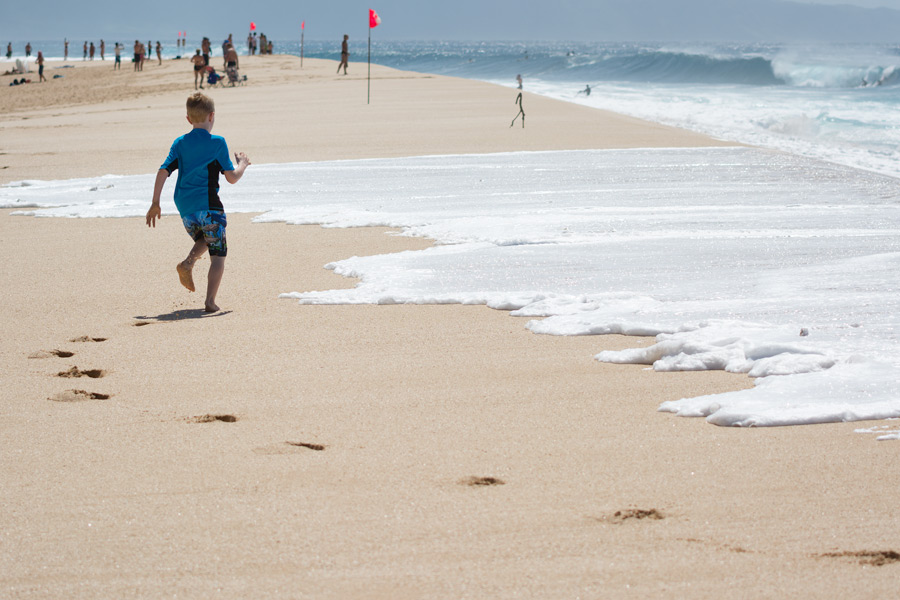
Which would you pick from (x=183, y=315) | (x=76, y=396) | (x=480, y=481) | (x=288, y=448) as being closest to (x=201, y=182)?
(x=183, y=315)

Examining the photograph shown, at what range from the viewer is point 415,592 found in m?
2.49

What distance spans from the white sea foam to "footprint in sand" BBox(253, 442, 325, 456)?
1.53 meters

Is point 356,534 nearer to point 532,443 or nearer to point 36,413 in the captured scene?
point 532,443

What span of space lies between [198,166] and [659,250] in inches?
136

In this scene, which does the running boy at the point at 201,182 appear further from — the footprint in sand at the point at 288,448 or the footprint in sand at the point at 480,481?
the footprint in sand at the point at 480,481

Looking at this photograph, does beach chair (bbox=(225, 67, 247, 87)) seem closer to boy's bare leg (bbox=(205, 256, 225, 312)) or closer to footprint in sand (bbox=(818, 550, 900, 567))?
boy's bare leg (bbox=(205, 256, 225, 312))

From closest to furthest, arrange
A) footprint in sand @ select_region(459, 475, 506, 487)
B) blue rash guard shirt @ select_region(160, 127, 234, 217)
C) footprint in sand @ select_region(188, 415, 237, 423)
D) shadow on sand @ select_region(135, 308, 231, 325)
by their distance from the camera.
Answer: footprint in sand @ select_region(459, 475, 506, 487)
footprint in sand @ select_region(188, 415, 237, 423)
shadow on sand @ select_region(135, 308, 231, 325)
blue rash guard shirt @ select_region(160, 127, 234, 217)

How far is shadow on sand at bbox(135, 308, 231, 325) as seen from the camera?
5.41m

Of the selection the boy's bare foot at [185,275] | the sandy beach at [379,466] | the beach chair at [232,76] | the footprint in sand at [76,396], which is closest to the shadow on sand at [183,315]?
the sandy beach at [379,466]

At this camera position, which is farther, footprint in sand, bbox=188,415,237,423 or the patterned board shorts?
the patterned board shorts

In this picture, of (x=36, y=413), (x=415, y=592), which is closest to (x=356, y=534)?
(x=415, y=592)

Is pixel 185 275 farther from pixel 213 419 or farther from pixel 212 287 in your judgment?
pixel 213 419

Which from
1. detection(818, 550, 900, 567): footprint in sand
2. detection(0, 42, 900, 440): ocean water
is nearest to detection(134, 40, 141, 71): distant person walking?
detection(0, 42, 900, 440): ocean water

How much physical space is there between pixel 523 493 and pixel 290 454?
92cm
